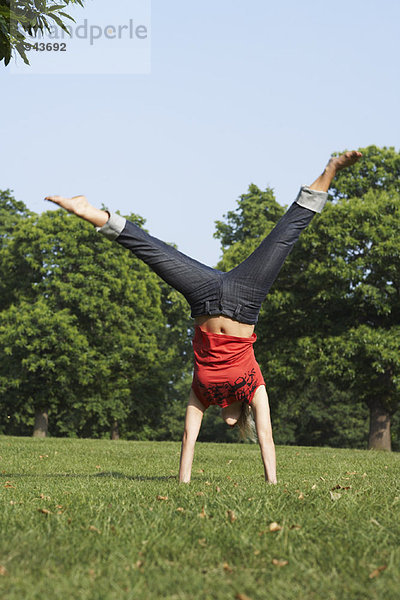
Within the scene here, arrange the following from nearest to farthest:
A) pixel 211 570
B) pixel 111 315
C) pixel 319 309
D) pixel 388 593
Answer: pixel 388 593
pixel 211 570
pixel 319 309
pixel 111 315

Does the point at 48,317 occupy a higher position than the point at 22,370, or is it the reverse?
the point at 48,317

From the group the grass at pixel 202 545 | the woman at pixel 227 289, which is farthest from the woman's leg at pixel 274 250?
the grass at pixel 202 545

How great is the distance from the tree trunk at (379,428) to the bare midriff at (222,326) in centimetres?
2122

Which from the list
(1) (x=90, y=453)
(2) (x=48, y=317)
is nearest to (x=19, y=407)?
(2) (x=48, y=317)

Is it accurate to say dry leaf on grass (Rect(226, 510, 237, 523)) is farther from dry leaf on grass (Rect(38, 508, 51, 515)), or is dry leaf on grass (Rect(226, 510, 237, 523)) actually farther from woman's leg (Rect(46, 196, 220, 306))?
woman's leg (Rect(46, 196, 220, 306))

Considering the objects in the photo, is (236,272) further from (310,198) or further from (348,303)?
(348,303)

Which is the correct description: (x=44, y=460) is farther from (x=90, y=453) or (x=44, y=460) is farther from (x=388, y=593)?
(x=388, y=593)

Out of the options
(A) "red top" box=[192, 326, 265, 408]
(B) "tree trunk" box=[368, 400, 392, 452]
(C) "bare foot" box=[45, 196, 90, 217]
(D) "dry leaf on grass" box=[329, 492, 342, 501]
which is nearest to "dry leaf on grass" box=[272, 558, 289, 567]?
(D) "dry leaf on grass" box=[329, 492, 342, 501]

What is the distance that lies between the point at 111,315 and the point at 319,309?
1143 cm

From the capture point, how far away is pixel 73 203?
514cm

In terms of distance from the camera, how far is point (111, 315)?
32.0 meters

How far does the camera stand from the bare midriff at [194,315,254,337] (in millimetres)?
5711

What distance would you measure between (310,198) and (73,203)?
211 cm

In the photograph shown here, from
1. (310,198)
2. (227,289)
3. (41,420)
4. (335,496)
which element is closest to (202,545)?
(335,496)
